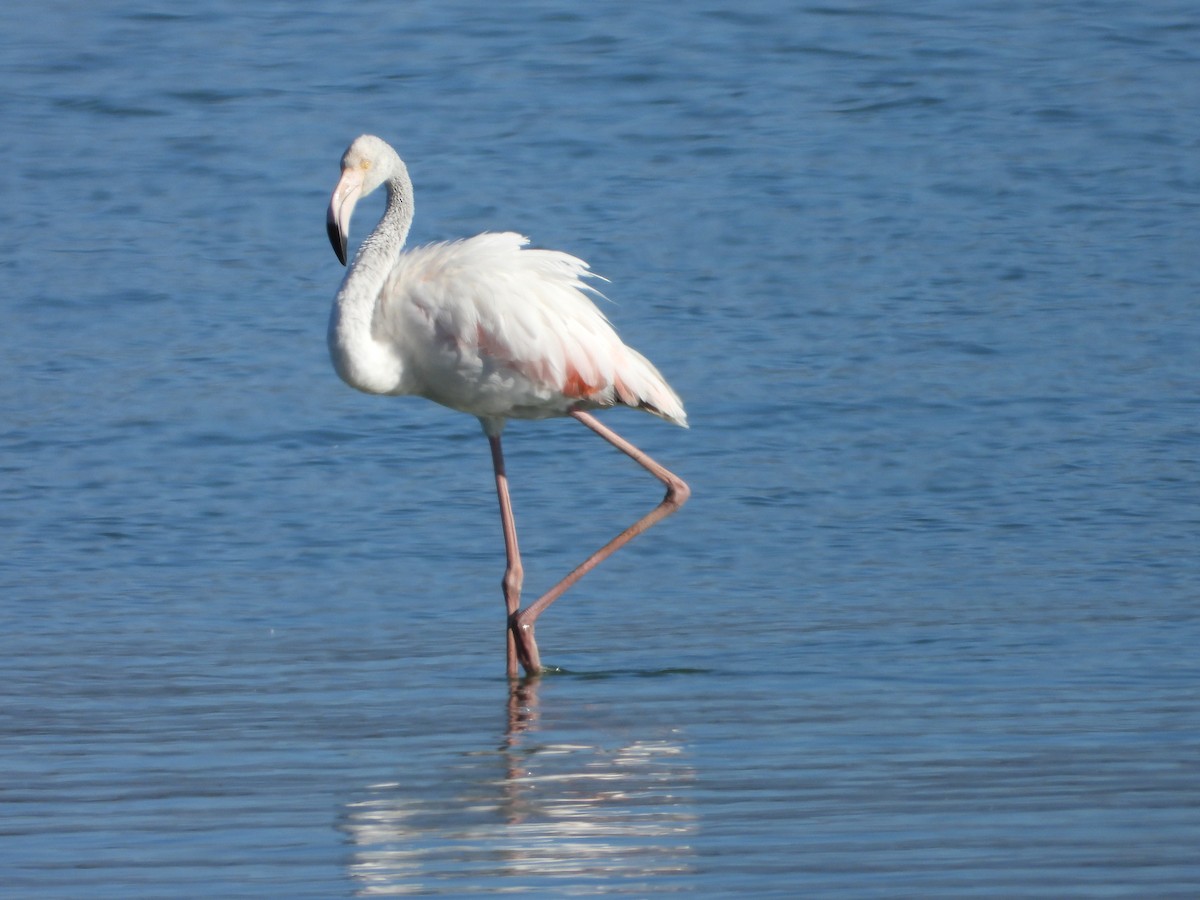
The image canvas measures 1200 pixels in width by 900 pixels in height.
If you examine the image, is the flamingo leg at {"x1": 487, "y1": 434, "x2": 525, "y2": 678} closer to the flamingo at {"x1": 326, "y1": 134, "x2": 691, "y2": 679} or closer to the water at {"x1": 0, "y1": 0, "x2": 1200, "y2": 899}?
the flamingo at {"x1": 326, "y1": 134, "x2": 691, "y2": 679}

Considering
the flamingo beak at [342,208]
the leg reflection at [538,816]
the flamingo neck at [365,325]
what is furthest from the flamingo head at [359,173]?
the leg reflection at [538,816]

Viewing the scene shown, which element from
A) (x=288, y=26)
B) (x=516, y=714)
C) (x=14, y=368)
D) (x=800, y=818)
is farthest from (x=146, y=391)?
(x=288, y=26)

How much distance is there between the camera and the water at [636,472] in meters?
4.66

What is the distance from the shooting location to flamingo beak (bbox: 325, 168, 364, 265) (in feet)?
23.7

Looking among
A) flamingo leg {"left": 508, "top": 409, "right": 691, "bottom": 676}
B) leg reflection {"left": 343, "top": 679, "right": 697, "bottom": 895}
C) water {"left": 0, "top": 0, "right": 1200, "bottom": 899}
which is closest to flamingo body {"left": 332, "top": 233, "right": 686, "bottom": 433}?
flamingo leg {"left": 508, "top": 409, "right": 691, "bottom": 676}

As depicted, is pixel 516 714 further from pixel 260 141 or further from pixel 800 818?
pixel 260 141

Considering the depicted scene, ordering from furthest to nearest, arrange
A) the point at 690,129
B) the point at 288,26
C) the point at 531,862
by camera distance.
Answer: the point at 288,26, the point at 690,129, the point at 531,862

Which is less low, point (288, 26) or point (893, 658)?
point (288, 26)

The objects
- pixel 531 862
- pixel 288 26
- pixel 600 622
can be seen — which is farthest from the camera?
pixel 288 26

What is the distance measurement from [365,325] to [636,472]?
109 inches

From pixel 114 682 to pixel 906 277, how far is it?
730cm

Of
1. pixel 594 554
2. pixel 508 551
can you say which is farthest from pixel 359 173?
pixel 594 554

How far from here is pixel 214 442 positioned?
408 inches

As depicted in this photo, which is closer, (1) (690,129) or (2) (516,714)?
(2) (516,714)
